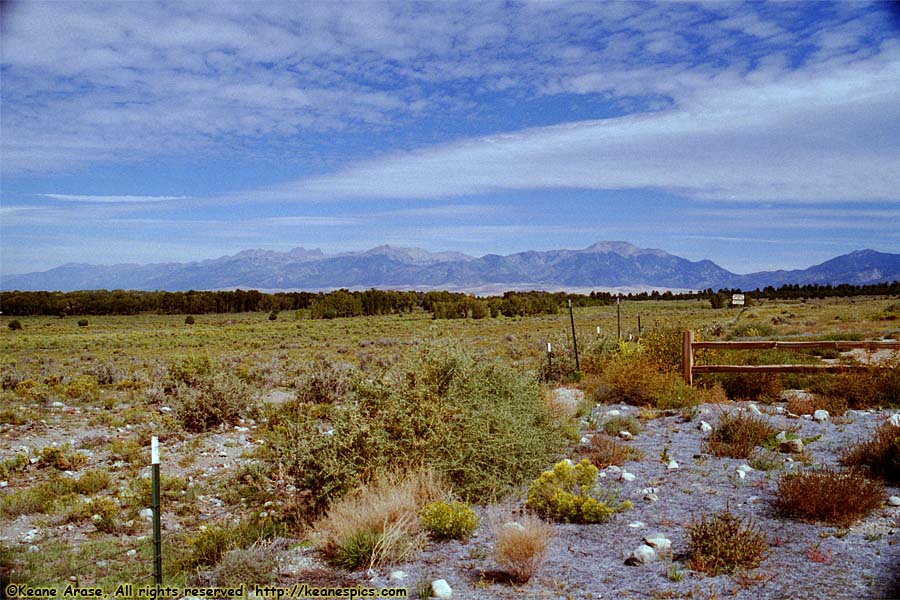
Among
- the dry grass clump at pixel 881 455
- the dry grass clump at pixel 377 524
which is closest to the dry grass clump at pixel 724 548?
the dry grass clump at pixel 377 524

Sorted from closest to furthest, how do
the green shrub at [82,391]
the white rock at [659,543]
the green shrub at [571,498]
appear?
the white rock at [659,543]
the green shrub at [571,498]
the green shrub at [82,391]

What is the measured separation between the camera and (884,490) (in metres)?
7.12

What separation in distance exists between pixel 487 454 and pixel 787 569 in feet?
11.0

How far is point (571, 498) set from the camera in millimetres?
6906

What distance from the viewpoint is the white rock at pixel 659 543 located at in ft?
19.4

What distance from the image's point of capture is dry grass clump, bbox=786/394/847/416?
38.0 ft

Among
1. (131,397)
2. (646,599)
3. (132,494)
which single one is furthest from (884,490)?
(131,397)

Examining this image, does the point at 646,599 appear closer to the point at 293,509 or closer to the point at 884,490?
the point at 884,490

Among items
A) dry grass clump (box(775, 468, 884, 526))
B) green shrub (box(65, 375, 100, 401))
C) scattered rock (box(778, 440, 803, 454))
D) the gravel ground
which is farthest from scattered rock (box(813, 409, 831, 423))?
green shrub (box(65, 375, 100, 401))

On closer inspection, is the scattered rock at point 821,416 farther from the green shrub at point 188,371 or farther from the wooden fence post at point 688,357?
the green shrub at point 188,371

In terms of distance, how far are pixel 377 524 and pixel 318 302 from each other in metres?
88.2

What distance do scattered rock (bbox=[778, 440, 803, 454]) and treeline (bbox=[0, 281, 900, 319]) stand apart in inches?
2793

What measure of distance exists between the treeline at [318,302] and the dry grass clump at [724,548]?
7426 cm

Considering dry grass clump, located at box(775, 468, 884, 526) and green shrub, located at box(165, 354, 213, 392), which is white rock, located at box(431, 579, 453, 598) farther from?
green shrub, located at box(165, 354, 213, 392)
